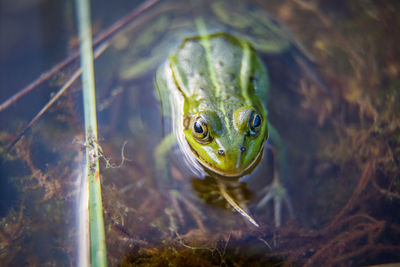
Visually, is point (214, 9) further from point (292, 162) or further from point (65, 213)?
point (65, 213)

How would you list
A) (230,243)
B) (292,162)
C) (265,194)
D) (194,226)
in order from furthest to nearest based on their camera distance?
(292,162) → (265,194) → (194,226) → (230,243)

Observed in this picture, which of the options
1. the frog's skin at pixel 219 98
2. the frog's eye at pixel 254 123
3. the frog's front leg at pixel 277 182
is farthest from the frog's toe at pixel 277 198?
the frog's eye at pixel 254 123

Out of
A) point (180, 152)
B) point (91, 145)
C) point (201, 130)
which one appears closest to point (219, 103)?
point (201, 130)

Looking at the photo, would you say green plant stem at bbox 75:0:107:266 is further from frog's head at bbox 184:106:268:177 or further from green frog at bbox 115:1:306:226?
frog's head at bbox 184:106:268:177

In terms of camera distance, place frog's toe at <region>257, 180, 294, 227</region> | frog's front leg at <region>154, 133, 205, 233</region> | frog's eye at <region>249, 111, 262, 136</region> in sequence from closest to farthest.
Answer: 1. frog's eye at <region>249, 111, 262, 136</region>
2. frog's front leg at <region>154, 133, 205, 233</region>
3. frog's toe at <region>257, 180, 294, 227</region>

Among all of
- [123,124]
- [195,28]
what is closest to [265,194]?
[123,124]

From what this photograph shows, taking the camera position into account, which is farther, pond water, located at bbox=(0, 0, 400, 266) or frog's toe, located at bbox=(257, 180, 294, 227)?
frog's toe, located at bbox=(257, 180, 294, 227)

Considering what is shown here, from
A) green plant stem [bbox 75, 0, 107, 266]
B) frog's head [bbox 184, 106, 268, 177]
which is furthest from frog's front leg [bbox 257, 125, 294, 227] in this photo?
green plant stem [bbox 75, 0, 107, 266]

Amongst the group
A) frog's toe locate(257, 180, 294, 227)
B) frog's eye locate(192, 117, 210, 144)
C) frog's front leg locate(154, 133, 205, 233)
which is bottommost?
frog's toe locate(257, 180, 294, 227)
